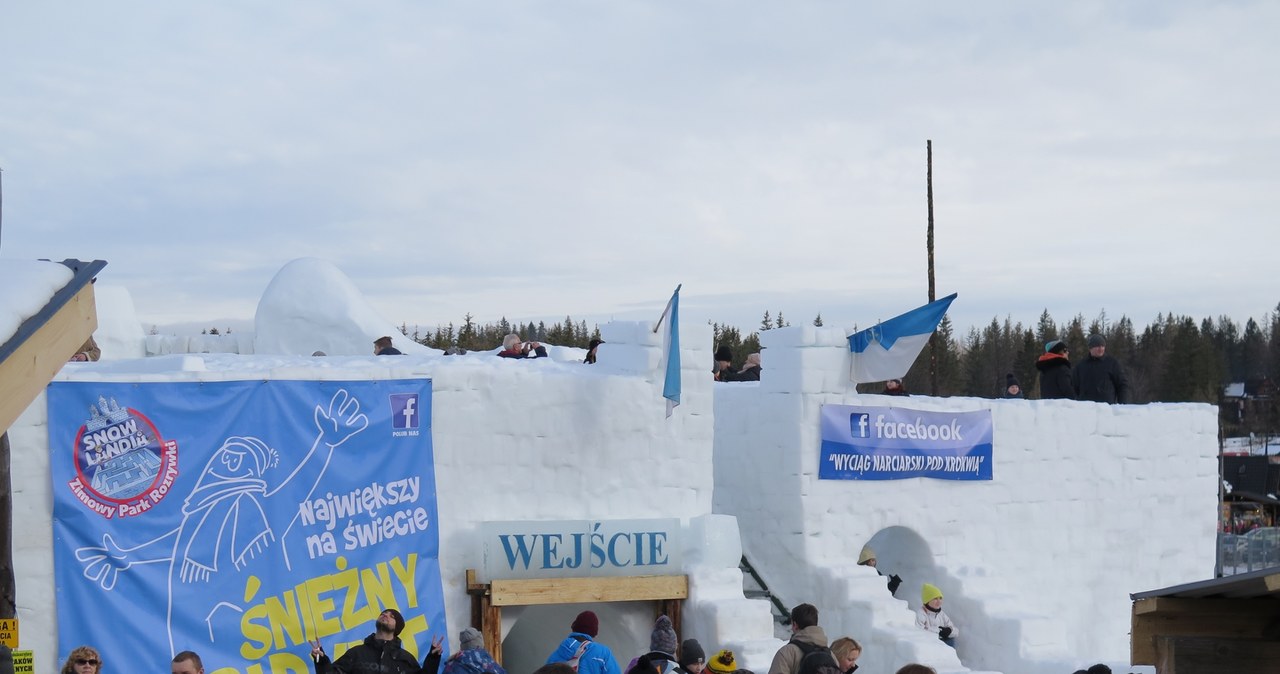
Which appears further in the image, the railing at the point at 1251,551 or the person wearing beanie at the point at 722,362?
the railing at the point at 1251,551

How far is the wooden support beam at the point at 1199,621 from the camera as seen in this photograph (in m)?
5.98

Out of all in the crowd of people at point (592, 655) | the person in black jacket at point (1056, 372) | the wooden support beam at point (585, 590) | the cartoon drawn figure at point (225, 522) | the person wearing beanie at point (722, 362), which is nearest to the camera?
the crowd of people at point (592, 655)

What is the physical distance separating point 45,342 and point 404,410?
594 centimetres

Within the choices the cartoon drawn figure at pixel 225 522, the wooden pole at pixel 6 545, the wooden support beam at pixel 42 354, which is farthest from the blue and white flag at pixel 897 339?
the wooden support beam at pixel 42 354

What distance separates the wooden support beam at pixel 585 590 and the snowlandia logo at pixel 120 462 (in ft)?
8.50

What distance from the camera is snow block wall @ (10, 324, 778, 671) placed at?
10336mm

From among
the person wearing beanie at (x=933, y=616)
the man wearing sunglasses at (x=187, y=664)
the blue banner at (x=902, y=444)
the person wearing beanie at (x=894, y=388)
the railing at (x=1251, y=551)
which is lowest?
the railing at (x=1251, y=551)

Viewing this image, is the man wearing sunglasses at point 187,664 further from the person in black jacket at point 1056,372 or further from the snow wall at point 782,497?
the person in black jacket at point 1056,372

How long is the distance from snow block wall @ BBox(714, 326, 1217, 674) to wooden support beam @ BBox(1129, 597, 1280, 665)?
4349 mm

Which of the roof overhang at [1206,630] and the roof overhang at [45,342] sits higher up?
the roof overhang at [45,342]

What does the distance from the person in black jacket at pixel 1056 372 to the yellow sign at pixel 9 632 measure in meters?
10.3

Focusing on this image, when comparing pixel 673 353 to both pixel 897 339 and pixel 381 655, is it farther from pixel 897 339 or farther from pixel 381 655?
pixel 381 655

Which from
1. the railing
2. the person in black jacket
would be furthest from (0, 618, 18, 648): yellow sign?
the railing

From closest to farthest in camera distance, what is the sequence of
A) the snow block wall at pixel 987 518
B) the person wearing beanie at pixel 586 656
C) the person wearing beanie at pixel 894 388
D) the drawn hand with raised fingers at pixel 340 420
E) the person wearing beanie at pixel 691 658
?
the person wearing beanie at pixel 691 658
the person wearing beanie at pixel 586 656
the drawn hand with raised fingers at pixel 340 420
the snow block wall at pixel 987 518
the person wearing beanie at pixel 894 388
